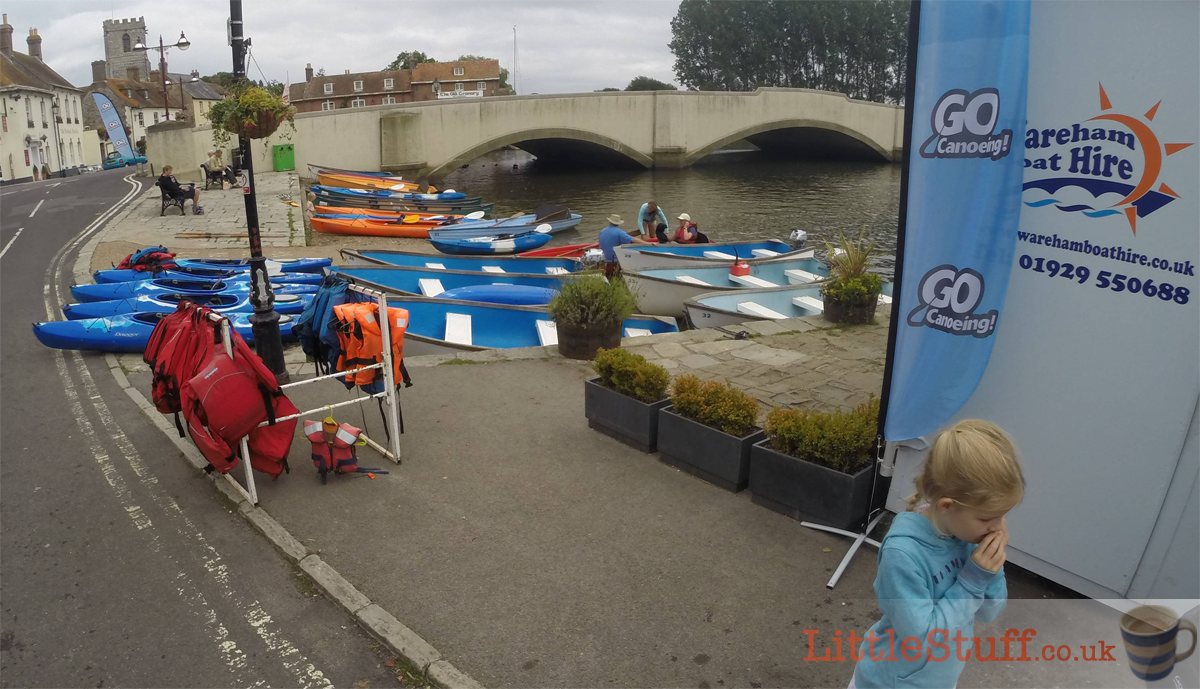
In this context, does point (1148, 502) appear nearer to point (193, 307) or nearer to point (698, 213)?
point (193, 307)

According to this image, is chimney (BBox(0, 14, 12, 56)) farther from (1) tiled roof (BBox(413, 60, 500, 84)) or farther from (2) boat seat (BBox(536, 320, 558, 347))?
(2) boat seat (BBox(536, 320, 558, 347))

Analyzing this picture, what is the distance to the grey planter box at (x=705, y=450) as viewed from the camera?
6059mm

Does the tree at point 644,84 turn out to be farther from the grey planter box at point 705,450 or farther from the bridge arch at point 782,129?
the grey planter box at point 705,450

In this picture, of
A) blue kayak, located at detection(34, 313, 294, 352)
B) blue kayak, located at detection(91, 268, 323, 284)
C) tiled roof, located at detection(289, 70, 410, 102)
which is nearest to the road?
blue kayak, located at detection(34, 313, 294, 352)

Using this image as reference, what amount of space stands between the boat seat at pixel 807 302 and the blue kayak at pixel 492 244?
1143 centimetres

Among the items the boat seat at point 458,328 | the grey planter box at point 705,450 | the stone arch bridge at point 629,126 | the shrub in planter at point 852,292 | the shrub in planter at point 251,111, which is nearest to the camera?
the grey planter box at point 705,450

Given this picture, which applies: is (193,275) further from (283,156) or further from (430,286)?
(283,156)

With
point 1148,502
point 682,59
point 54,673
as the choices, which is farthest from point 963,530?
point 682,59

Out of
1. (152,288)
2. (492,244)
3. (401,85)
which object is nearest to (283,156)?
(492,244)

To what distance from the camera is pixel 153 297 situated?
1182cm

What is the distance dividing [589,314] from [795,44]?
9988cm

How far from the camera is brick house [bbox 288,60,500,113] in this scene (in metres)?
91.6

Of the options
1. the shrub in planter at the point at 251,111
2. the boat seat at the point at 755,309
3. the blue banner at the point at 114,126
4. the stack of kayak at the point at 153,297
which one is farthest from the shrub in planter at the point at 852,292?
the blue banner at the point at 114,126

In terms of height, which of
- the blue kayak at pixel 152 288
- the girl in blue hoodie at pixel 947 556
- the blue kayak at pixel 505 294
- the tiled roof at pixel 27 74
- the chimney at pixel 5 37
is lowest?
the blue kayak at pixel 505 294
